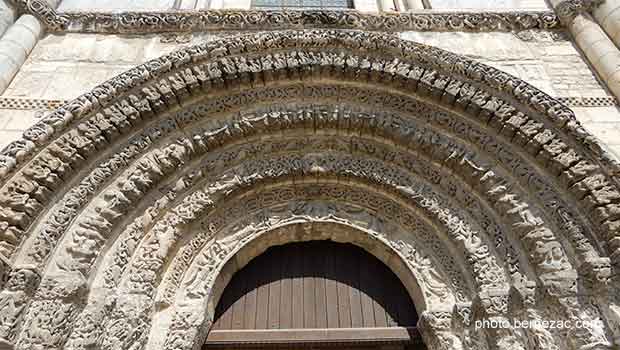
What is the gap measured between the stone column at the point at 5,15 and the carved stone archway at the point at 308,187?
1.32 meters

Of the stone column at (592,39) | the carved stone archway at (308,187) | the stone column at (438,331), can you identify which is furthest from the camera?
the stone column at (592,39)

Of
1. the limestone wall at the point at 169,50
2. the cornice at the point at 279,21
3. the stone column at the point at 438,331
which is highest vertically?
the cornice at the point at 279,21

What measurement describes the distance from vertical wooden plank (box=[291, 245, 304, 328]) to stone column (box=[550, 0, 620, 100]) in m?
3.11

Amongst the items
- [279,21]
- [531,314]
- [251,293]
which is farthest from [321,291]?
[279,21]

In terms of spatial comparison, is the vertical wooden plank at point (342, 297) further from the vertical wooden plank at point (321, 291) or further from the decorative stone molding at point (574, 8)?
the decorative stone molding at point (574, 8)

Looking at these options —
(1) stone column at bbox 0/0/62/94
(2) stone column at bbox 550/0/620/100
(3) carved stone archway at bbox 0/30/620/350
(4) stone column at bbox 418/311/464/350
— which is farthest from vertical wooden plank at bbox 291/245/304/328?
(2) stone column at bbox 550/0/620/100

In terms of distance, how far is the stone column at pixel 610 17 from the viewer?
3.46 metres

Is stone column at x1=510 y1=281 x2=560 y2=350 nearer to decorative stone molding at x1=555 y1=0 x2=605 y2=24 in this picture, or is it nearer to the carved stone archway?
the carved stone archway

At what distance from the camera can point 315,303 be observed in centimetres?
310

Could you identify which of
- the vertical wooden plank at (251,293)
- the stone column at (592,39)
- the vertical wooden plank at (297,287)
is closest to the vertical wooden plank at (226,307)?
the vertical wooden plank at (251,293)

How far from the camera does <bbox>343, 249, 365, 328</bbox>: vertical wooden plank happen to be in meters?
3.04

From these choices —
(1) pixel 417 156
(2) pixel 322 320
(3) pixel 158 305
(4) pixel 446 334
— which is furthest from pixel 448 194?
(3) pixel 158 305

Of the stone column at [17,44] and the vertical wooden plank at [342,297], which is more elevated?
the stone column at [17,44]

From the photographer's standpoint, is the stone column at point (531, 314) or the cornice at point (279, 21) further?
the cornice at point (279, 21)
